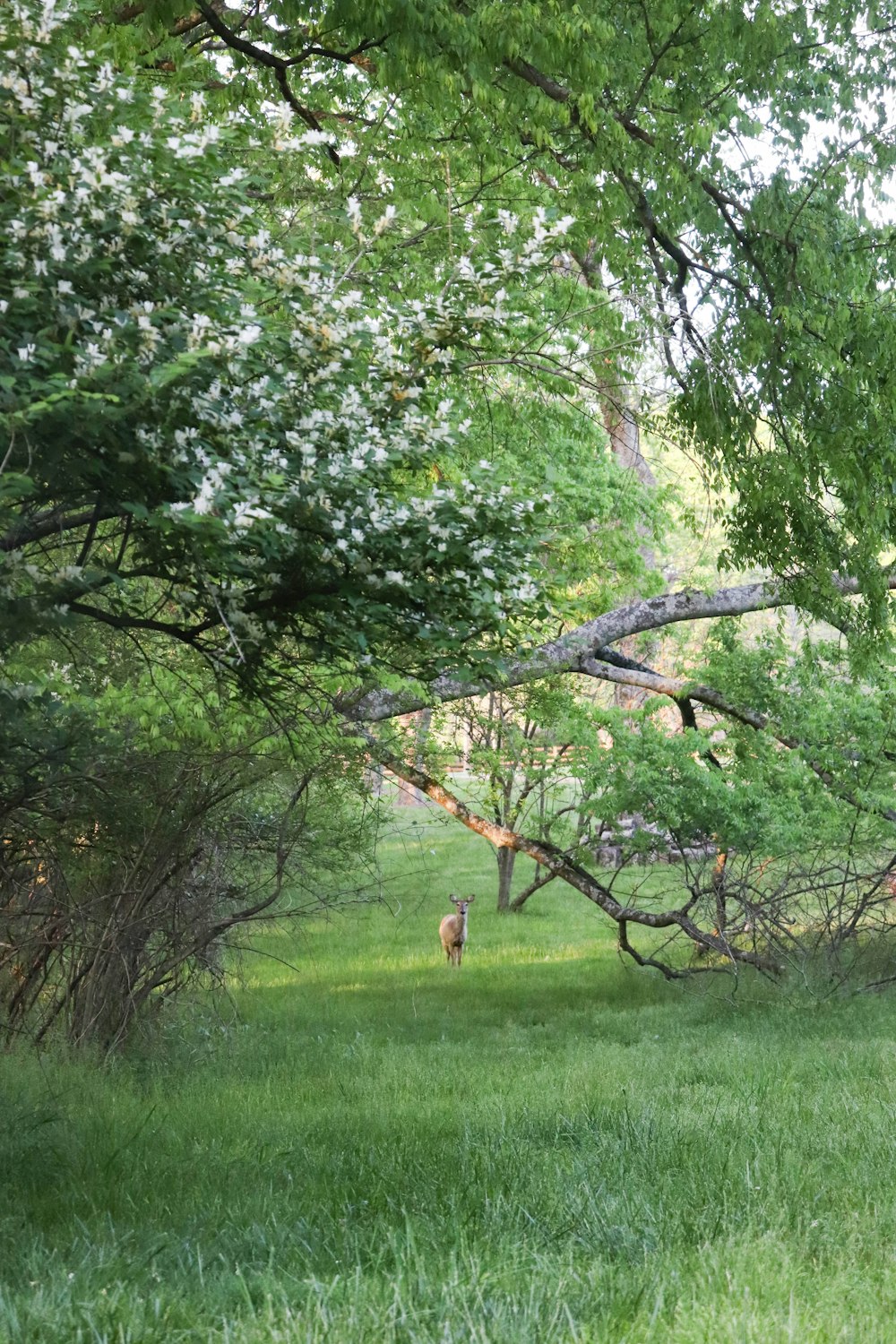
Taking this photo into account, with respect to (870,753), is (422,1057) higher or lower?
lower

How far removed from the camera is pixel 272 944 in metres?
20.3

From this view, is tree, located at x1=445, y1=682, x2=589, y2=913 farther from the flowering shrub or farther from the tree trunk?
the flowering shrub

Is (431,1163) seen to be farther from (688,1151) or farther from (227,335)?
(227,335)

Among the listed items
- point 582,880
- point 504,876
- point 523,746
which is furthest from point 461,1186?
point 504,876

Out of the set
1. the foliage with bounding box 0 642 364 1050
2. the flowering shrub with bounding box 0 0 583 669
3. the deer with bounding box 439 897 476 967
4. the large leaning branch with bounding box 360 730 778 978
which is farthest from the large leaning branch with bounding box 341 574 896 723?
the deer with bounding box 439 897 476 967

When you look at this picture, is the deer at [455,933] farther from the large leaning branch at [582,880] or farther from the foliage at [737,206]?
the foliage at [737,206]

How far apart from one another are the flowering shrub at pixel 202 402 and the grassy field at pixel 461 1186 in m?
2.36

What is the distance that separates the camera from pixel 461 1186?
579cm

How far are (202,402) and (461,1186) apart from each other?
12.2 ft

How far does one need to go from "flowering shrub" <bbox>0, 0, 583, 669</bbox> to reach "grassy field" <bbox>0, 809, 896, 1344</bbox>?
2.36 m

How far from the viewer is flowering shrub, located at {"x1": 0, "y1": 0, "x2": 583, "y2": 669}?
4.32m

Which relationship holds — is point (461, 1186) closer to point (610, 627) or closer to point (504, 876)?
point (610, 627)

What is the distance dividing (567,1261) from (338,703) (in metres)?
6.36

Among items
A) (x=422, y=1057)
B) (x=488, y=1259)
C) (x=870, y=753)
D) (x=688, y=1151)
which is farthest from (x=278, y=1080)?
(x=870, y=753)
